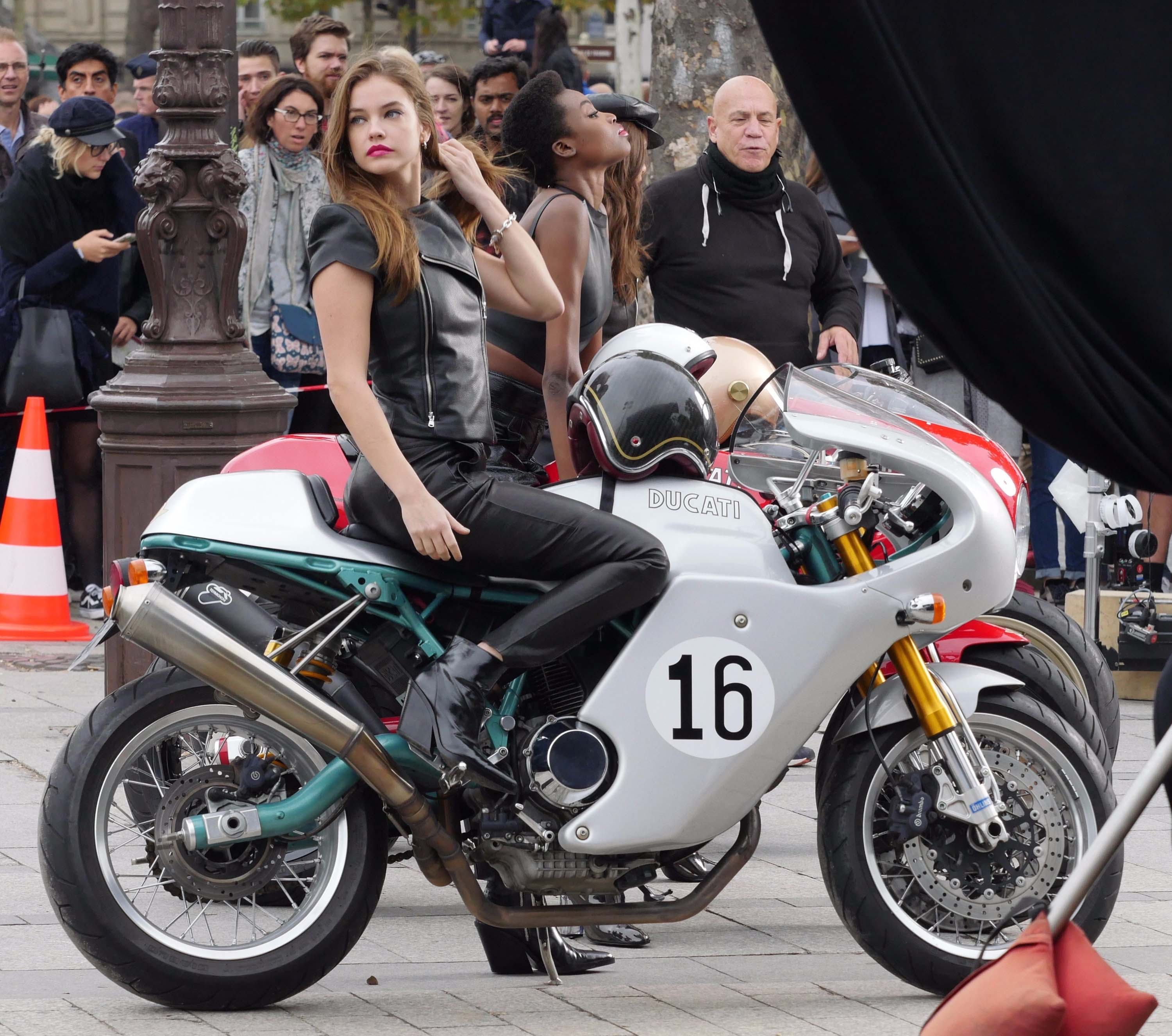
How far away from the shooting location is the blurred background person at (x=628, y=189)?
6.19 metres

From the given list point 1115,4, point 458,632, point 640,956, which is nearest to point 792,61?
point 1115,4

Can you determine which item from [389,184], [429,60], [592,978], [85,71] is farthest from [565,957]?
[85,71]

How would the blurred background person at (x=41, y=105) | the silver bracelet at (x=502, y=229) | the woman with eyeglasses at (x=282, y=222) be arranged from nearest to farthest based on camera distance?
the silver bracelet at (x=502, y=229), the woman with eyeglasses at (x=282, y=222), the blurred background person at (x=41, y=105)

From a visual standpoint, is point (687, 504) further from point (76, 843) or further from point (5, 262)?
point (5, 262)

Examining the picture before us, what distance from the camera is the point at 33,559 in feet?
30.1

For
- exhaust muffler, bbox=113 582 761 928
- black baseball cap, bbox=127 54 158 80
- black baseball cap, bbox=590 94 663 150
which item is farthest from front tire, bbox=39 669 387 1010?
black baseball cap, bbox=127 54 158 80

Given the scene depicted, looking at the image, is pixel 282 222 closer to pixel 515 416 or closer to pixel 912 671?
pixel 515 416

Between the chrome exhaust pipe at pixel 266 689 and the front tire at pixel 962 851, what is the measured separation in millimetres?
966

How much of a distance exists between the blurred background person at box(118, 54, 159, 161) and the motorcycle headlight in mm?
6395

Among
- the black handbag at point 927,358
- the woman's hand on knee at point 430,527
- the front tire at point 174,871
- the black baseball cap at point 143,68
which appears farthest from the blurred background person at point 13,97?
the woman's hand on knee at point 430,527

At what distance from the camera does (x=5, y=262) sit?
984 centimetres

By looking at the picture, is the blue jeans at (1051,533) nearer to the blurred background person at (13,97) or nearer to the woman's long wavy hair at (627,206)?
the woman's long wavy hair at (627,206)

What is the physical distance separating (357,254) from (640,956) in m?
1.83

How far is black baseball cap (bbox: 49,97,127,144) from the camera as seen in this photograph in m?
9.61
